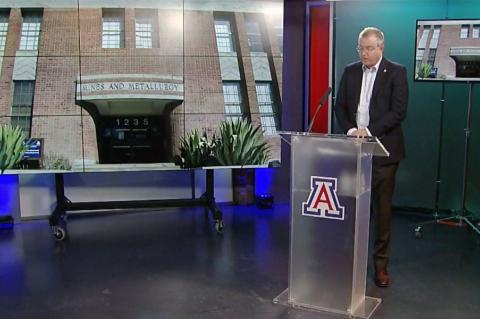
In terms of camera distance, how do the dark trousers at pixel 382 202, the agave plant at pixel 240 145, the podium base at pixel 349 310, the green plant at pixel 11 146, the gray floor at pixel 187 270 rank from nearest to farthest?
the podium base at pixel 349 310
the gray floor at pixel 187 270
the dark trousers at pixel 382 202
the green plant at pixel 11 146
the agave plant at pixel 240 145

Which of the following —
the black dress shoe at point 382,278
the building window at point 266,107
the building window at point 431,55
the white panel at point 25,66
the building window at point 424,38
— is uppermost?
the building window at point 424,38

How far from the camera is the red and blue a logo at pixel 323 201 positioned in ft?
10.3

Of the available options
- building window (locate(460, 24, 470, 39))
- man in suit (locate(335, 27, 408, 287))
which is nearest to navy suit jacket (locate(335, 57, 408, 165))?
man in suit (locate(335, 27, 408, 287))

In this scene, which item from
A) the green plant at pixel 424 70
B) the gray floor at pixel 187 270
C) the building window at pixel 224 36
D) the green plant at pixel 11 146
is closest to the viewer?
the gray floor at pixel 187 270

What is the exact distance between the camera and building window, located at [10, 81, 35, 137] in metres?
4.91

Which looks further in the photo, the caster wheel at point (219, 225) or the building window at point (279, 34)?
the building window at point (279, 34)

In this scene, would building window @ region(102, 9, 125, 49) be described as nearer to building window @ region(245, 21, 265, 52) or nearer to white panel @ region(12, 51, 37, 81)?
white panel @ region(12, 51, 37, 81)

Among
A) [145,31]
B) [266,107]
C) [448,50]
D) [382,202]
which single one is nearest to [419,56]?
[448,50]

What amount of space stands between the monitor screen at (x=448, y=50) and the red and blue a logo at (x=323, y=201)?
233cm

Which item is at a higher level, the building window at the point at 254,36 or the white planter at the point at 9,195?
the building window at the point at 254,36

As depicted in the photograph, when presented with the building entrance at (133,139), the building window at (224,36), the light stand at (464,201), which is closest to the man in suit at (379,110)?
the light stand at (464,201)

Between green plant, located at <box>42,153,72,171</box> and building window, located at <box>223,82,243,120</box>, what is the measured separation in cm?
159

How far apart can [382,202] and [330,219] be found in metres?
0.66

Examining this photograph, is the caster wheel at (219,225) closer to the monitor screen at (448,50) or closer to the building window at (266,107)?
the building window at (266,107)
